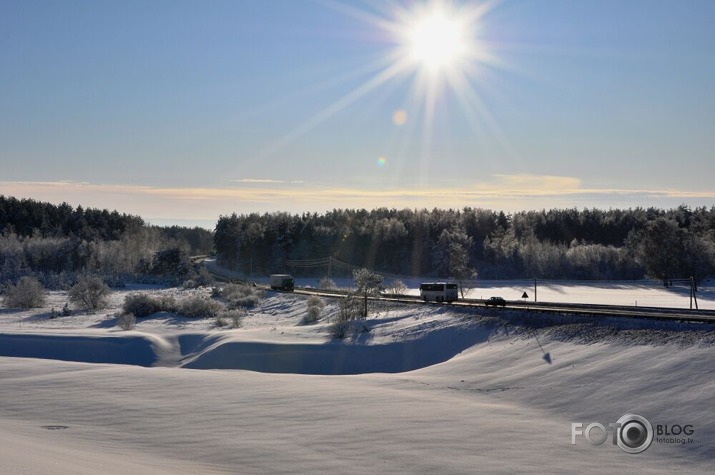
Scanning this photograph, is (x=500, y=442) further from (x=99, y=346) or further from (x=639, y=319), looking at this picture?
(x=99, y=346)

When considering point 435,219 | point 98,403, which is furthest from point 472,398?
point 435,219

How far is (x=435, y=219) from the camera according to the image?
6668 inches

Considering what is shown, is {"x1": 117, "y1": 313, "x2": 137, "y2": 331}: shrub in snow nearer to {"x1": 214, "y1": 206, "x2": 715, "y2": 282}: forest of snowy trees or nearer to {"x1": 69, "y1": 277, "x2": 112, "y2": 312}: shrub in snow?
{"x1": 69, "y1": 277, "x2": 112, "y2": 312}: shrub in snow

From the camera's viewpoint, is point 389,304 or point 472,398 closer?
point 472,398

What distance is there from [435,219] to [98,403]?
144827 mm

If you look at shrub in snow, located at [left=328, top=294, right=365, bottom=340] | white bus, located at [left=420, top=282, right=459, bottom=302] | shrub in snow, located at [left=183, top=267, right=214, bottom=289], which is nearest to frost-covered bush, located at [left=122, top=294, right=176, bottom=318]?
shrub in snow, located at [left=328, top=294, right=365, bottom=340]

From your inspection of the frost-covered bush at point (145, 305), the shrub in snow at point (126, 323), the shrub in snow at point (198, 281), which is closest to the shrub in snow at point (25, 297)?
the frost-covered bush at point (145, 305)

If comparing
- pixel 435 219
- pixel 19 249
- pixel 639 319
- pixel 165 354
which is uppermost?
pixel 435 219

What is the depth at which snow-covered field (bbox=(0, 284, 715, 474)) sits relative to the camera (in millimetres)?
19328

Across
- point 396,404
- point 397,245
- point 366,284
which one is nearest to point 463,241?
point 397,245

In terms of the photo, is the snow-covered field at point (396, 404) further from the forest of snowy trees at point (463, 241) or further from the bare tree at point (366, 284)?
the forest of snowy trees at point (463, 241)

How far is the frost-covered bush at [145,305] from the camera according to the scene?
263ft

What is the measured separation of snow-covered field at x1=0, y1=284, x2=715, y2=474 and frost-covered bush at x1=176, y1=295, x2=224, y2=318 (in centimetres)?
2700

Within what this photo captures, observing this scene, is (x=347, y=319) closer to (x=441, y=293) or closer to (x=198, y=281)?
(x=441, y=293)
